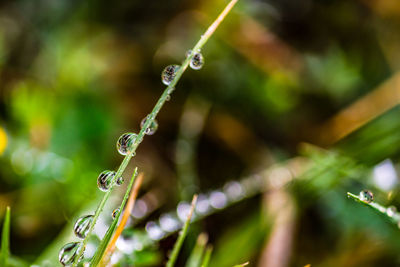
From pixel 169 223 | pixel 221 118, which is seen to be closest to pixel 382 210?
pixel 169 223

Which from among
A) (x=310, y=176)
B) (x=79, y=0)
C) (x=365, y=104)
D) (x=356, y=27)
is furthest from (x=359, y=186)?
(x=79, y=0)

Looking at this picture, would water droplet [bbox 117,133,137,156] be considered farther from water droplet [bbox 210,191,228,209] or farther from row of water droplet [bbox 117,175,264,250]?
water droplet [bbox 210,191,228,209]

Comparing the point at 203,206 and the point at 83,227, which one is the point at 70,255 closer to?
the point at 83,227

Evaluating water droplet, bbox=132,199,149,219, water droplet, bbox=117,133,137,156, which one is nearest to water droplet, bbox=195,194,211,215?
water droplet, bbox=132,199,149,219

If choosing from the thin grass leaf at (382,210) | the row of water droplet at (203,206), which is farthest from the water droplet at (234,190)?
the thin grass leaf at (382,210)

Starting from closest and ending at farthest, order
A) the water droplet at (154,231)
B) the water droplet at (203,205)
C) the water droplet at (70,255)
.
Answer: the water droplet at (70,255) → the water droplet at (154,231) → the water droplet at (203,205)

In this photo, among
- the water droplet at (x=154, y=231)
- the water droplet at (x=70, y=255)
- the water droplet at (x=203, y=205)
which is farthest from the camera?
the water droplet at (x=203, y=205)

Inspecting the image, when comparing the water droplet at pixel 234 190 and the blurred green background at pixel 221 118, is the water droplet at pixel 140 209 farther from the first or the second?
the water droplet at pixel 234 190

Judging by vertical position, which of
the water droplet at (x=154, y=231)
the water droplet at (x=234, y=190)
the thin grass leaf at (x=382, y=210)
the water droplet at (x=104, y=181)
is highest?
the water droplet at (x=234, y=190)

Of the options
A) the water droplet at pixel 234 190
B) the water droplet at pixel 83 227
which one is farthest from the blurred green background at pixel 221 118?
the water droplet at pixel 83 227

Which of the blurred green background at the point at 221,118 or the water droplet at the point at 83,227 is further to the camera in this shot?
the blurred green background at the point at 221,118

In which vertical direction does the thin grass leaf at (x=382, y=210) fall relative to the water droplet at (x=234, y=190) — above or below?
below
